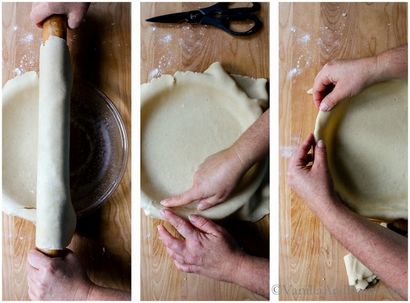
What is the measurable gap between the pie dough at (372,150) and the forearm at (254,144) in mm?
128

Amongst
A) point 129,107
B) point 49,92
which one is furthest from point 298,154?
point 49,92

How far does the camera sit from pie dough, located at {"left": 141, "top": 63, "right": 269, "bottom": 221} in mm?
728

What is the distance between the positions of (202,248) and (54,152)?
1.00 feet

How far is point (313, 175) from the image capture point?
69cm

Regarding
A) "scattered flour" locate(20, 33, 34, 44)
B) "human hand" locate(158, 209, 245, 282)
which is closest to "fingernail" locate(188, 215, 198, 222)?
"human hand" locate(158, 209, 245, 282)

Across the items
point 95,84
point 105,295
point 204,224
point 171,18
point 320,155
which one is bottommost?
point 105,295

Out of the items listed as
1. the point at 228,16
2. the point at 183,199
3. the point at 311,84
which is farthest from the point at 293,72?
the point at 183,199

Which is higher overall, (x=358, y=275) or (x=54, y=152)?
(x=54, y=152)

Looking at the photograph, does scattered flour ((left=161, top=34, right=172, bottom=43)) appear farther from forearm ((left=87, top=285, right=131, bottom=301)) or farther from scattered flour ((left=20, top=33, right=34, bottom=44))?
forearm ((left=87, top=285, right=131, bottom=301))

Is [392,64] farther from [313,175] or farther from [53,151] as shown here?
[53,151]

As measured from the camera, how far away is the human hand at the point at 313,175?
2.28 ft

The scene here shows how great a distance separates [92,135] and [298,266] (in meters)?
0.45

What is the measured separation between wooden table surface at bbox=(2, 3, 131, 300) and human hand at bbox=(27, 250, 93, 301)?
0.17ft

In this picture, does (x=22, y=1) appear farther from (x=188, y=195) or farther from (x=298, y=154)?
(x=298, y=154)
